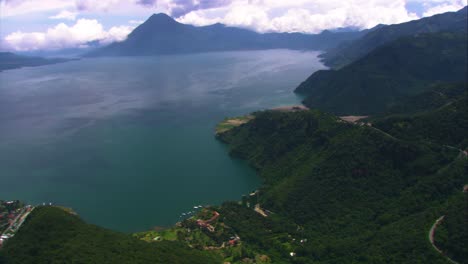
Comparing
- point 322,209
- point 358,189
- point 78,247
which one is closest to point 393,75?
point 358,189

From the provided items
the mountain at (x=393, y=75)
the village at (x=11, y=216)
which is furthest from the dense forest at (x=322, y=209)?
the mountain at (x=393, y=75)

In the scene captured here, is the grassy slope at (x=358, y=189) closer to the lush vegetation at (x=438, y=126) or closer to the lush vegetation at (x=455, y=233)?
the lush vegetation at (x=455, y=233)

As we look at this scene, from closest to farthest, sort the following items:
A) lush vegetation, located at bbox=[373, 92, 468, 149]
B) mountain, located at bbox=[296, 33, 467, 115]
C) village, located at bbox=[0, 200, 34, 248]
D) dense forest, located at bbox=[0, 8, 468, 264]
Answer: dense forest, located at bbox=[0, 8, 468, 264] → village, located at bbox=[0, 200, 34, 248] → lush vegetation, located at bbox=[373, 92, 468, 149] → mountain, located at bbox=[296, 33, 467, 115]

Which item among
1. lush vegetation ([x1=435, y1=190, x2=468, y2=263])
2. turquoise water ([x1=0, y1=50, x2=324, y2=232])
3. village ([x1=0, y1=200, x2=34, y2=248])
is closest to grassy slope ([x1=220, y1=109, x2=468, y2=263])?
lush vegetation ([x1=435, y1=190, x2=468, y2=263])

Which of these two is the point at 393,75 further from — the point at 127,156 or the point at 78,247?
the point at 78,247

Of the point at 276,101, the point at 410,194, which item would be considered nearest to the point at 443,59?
the point at 276,101

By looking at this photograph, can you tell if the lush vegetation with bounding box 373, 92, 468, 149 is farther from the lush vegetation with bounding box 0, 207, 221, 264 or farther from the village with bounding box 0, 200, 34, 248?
the village with bounding box 0, 200, 34, 248
